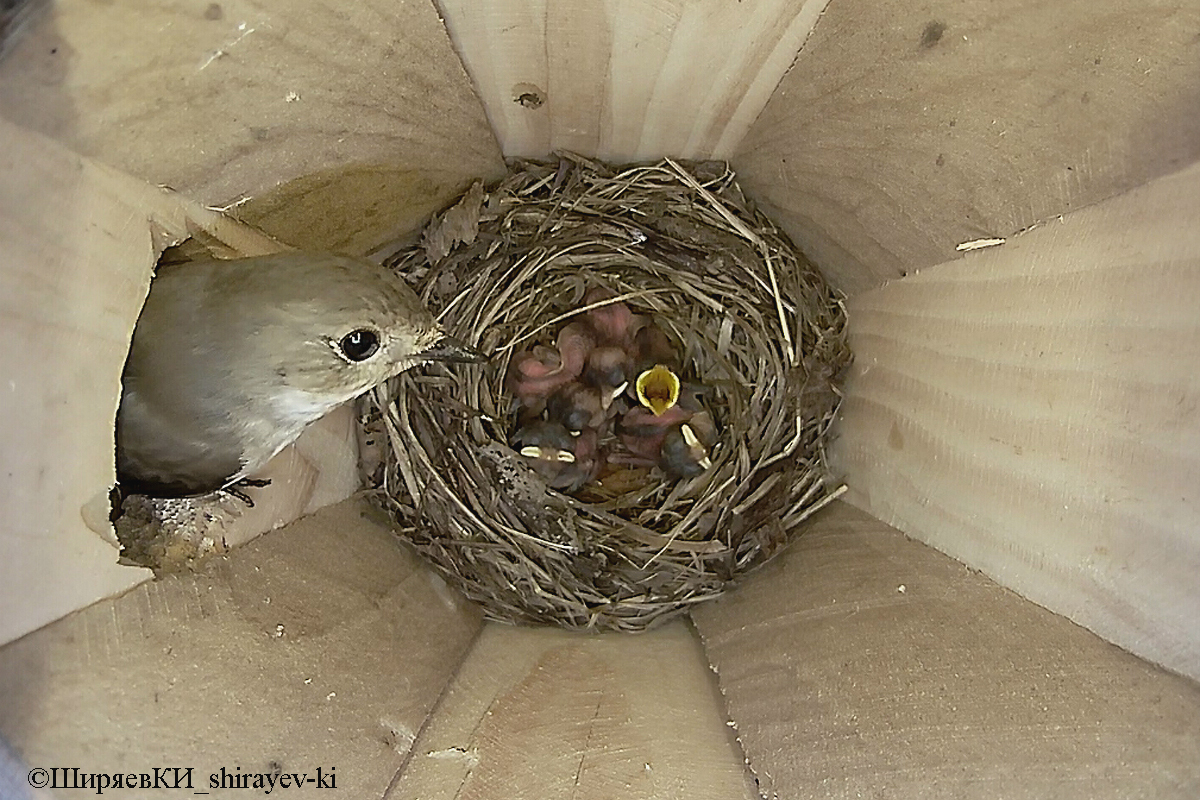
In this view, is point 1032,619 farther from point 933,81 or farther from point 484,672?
point 484,672

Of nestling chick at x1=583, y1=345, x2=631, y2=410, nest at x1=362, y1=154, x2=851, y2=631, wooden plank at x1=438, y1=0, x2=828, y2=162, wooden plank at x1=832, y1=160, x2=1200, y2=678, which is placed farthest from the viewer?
nestling chick at x1=583, y1=345, x2=631, y2=410

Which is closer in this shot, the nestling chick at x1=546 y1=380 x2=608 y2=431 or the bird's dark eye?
the bird's dark eye

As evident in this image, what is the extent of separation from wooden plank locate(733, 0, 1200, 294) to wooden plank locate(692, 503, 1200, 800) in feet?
1.65

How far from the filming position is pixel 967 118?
1.28 m

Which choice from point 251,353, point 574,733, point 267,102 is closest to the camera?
point 267,102

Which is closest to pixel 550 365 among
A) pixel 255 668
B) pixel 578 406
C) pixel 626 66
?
pixel 578 406

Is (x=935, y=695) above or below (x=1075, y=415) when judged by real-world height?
below

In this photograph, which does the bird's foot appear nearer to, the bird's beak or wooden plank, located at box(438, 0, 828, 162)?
the bird's beak

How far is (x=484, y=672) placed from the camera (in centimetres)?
157

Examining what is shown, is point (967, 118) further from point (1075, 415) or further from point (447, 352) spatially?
point (447, 352)

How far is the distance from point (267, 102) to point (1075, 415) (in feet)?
3.46

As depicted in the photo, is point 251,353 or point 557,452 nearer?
point 251,353

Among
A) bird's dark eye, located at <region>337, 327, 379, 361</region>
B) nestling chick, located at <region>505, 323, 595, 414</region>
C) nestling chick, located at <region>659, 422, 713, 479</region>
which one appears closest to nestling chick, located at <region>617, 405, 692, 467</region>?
nestling chick, located at <region>659, 422, 713, 479</region>

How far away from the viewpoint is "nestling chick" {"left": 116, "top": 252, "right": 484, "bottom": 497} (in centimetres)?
124
